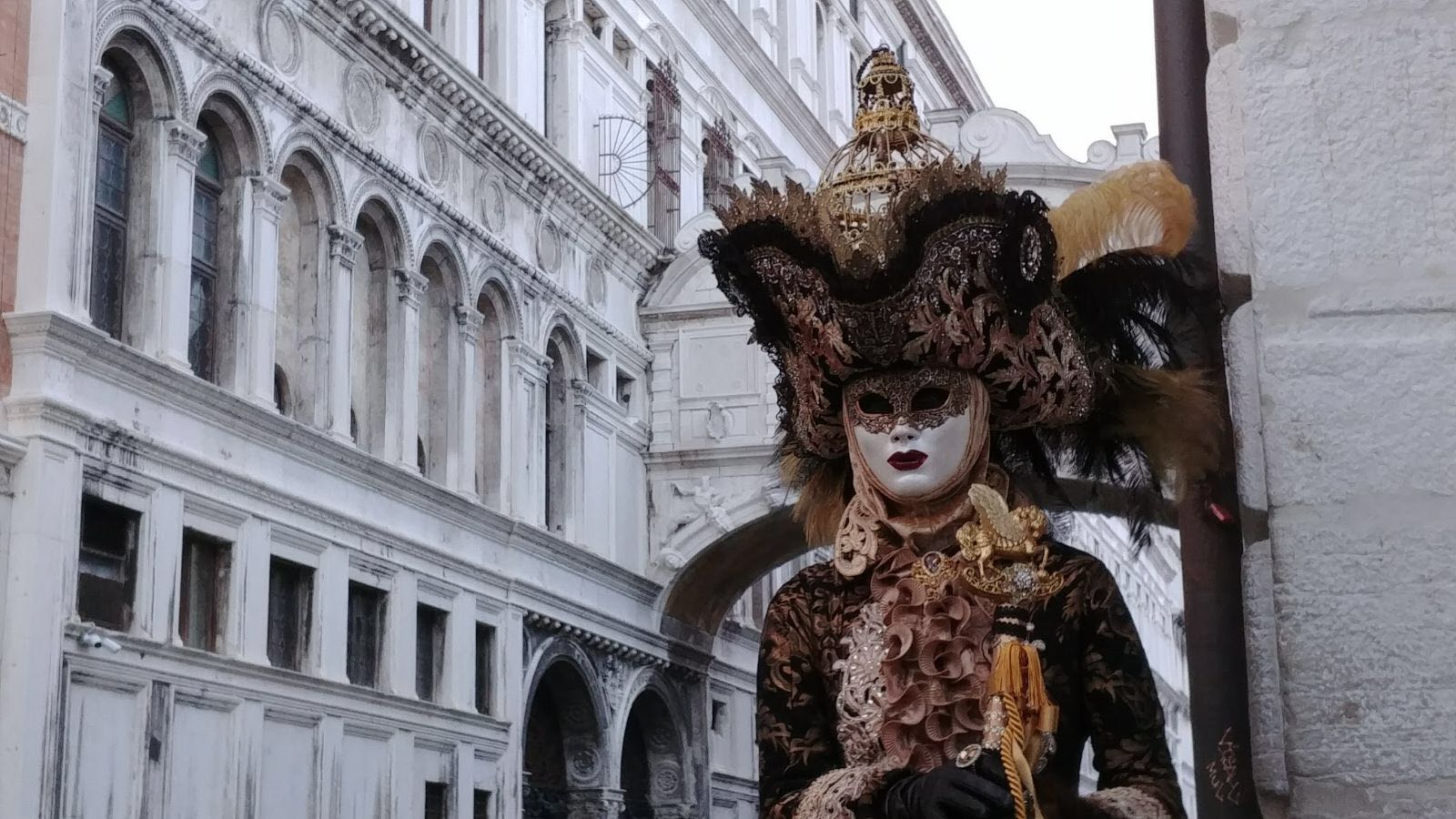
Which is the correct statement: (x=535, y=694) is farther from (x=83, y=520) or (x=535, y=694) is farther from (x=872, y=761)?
(x=872, y=761)

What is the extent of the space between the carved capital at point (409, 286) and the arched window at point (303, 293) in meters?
1.16

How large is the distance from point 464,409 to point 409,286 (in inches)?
54.2

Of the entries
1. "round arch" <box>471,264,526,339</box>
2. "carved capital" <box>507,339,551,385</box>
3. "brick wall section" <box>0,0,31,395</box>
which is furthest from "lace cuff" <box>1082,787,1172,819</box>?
"carved capital" <box>507,339,551,385</box>

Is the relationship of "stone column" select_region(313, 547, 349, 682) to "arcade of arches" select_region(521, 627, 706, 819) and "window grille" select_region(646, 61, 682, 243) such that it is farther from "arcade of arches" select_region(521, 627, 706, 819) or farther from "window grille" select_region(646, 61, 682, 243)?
"window grille" select_region(646, 61, 682, 243)

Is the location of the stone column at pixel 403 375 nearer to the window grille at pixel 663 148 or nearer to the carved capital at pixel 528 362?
the carved capital at pixel 528 362

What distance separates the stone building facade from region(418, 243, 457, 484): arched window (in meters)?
0.04

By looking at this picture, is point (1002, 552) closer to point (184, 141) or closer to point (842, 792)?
point (842, 792)

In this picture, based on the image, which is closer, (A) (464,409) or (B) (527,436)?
(A) (464,409)

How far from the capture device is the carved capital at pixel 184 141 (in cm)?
1272

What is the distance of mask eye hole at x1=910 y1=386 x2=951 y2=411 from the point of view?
10.6 feet

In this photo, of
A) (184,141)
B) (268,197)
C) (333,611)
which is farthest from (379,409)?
(184,141)

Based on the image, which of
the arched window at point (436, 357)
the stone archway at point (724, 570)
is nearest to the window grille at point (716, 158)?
the stone archway at point (724, 570)

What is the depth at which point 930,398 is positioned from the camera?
3240mm

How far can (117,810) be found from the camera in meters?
11.5
